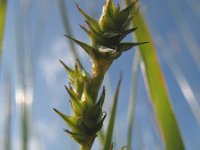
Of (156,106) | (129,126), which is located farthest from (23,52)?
(156,106)

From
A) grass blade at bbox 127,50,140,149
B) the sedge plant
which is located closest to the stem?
the sedge plant

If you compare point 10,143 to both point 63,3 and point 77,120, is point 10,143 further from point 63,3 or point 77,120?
point 77,120

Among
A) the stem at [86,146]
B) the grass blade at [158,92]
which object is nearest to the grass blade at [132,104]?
the grass blade at [158,92]

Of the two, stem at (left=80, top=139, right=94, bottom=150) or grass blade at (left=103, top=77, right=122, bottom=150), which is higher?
grass blade at (left=103, top=77, right=122, bottom=150)

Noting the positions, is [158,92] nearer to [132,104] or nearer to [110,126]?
[110,126]

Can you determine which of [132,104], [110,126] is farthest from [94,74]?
[132,104]

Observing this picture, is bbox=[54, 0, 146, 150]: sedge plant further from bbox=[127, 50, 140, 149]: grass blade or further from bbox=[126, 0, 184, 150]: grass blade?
bbox=[127, 50, 140, 149]: grass blade

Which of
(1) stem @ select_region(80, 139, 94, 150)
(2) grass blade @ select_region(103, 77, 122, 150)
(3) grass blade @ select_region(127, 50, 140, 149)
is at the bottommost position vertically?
(1) stem @ select_region(80, 139, 94, 150)
